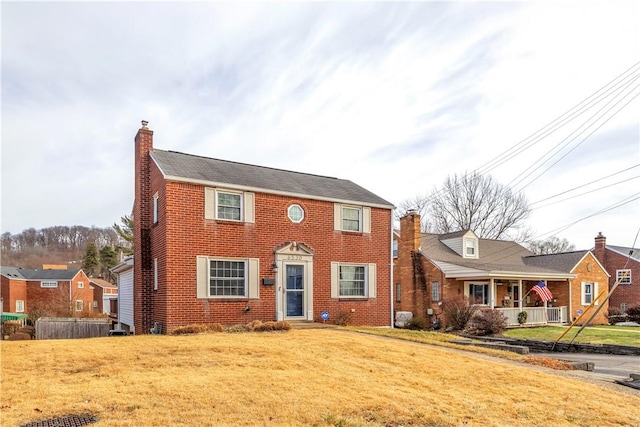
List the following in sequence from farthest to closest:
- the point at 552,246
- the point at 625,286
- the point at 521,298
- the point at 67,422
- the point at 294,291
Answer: the point at 552,246, the point at 625,286, the point at 521,298, the point at 294,291, the point at 67,422

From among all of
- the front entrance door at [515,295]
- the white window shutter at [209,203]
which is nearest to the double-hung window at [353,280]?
the white window shutter at [209,203]

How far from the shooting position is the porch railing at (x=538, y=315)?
79.4ft

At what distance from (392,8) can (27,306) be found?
52.9m

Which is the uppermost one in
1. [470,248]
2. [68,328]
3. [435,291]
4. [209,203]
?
[209,203]

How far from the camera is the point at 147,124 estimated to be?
56.4 feet

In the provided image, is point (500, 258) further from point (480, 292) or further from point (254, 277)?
point (254, 277)

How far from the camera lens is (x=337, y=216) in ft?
61.3

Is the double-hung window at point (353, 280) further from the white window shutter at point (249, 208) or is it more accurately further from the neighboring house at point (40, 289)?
the neighboring house at point (40, 289)

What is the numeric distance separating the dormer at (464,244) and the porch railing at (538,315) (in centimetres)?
461

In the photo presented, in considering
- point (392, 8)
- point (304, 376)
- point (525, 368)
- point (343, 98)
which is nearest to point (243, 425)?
point (304, 376)

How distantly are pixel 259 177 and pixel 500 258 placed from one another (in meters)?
18.6

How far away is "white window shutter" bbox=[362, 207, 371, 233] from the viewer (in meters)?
19.4

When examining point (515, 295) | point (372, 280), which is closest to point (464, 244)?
point (515, 295)

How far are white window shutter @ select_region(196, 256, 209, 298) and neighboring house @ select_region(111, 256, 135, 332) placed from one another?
4329 millimetres
